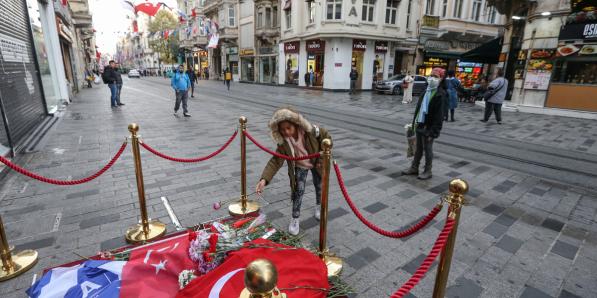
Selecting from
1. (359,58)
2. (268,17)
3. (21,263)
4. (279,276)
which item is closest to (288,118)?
(279,276)

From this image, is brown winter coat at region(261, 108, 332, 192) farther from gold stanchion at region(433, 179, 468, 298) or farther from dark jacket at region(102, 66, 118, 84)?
dark jacket at region(102, 66, 118, 84)

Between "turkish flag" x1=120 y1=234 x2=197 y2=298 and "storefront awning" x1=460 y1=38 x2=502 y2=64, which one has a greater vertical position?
"storefront awning" x1=460 y1=38 x2=502 y2=64

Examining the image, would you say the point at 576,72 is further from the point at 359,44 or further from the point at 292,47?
the point at 292,47

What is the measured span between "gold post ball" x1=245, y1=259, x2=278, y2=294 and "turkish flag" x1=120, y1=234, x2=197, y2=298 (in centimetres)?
133

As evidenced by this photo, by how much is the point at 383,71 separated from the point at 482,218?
25.2 m

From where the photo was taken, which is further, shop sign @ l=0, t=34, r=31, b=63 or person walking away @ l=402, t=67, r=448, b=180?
shop sign @ l=0, t=34, r=31, b=63

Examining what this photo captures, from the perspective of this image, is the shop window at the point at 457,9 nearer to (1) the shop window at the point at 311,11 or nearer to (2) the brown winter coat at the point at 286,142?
(1) the shop window at the point at 311,11

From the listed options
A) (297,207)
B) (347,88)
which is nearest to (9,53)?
(297,207)

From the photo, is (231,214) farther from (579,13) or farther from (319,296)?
(579,13)

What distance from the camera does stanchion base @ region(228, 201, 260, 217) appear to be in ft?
12.7

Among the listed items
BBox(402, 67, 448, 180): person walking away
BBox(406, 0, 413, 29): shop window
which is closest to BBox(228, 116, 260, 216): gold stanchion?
BBox(402, 67, 448, 180): person walking away

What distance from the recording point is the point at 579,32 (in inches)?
488

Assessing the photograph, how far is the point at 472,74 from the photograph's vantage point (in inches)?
1213

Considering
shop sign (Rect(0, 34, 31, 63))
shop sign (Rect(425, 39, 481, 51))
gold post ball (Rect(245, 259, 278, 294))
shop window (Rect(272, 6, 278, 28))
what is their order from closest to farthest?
gold post ball (Rect(245, 259, 278, 294)), shop sign (Rect(0, 34, 31, 63)), shop sign (Rect(425, 39, 481, 51)), shop window (Rect(272, 6, 278, 28))
